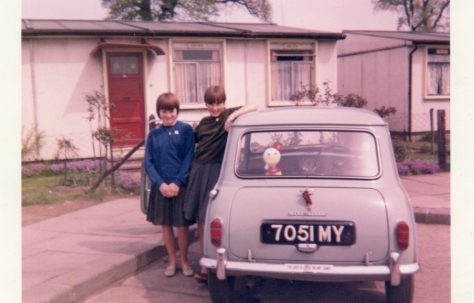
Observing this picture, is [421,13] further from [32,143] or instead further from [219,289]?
[219,289]

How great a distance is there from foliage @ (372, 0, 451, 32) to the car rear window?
36783 mm

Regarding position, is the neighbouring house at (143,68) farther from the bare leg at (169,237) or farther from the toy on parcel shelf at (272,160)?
the toy on parcel shelf at (272,160)

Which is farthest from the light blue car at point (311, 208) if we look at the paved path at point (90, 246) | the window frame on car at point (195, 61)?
the window frame on car at point (195, 61)

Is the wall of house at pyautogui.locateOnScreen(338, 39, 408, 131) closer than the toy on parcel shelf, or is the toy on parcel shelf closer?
the toy on parcel shelf

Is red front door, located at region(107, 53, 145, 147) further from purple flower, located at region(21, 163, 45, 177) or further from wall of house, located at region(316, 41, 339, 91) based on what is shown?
wall of house, located at region(316, 41, 339, 91)

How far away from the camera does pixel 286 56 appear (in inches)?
602

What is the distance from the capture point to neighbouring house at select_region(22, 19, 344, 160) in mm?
12828

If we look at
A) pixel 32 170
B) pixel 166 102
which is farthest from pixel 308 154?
pixel 32 170

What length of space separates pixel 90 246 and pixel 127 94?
818 cm

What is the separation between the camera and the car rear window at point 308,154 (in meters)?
4.28

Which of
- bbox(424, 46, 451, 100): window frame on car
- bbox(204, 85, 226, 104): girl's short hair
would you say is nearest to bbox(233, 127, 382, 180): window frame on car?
bbox(204, 85, 226, 104): girl's short hair

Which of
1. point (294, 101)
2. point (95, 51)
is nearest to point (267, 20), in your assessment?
point (294, 101)

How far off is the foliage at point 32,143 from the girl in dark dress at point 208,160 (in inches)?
344
